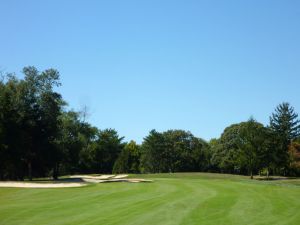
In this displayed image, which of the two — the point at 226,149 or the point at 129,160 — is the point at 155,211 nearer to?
the point at 226,149

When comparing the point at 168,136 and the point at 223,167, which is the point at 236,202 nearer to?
the point at 223,167

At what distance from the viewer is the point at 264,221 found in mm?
14062

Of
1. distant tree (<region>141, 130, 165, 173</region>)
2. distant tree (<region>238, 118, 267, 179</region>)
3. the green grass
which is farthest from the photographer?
distant tree (<region>141, 130, 165, 173</region>)

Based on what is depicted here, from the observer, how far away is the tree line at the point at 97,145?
53531 millimetres

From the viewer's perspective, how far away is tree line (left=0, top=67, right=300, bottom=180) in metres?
53.5

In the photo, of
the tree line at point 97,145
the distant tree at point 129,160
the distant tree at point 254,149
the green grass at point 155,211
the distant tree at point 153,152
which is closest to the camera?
the green grass at point 155,211

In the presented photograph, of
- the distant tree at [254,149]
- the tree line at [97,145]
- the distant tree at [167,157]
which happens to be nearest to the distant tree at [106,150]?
the tree line at [97,145]

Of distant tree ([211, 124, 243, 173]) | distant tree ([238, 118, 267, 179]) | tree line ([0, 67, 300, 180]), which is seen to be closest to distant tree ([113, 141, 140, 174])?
tree line ([0, 67, 300, 180])

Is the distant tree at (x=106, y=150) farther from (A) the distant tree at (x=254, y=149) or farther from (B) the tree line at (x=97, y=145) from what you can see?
(A) the distant tree at (x=254, y=149)

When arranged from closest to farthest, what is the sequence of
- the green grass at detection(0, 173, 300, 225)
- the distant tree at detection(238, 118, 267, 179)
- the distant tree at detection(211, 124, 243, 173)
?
the green grass at detection(0, 173, 300, 225), the distant tree at detection(238, 118, 267, 179), the distant tree at detection(211, 124, 243, 173)

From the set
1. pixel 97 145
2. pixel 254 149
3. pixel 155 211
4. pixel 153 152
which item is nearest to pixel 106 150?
pixel 97 145

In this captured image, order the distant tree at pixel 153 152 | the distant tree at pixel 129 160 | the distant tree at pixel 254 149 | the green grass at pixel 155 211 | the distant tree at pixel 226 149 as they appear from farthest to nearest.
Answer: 1. the distant tree at pixel 153 152
2. the distant tree at pixel 226 149
3. the distant tree at pixel 129 160
4. the distant tree at pixel 254 149
5. the green grass at pixel 155 211

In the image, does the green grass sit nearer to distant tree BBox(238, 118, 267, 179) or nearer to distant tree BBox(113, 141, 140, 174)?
distant tree BBox(238, 118, 267, 179)

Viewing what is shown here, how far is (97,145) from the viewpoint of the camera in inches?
3991
